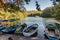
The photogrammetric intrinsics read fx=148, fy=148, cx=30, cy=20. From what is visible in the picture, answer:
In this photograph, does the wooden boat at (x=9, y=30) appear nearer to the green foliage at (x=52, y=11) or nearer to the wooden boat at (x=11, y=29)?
the wooden boat at (x=11, y=29)

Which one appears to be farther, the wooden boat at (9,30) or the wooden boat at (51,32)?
the wooden boat at (9,30)

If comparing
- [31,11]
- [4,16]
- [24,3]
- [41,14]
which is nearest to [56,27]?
[41,14]

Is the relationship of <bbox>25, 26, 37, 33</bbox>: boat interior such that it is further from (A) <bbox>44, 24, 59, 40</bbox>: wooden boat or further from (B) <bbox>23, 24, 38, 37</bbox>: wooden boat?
(A) <bbox>44, 24, 59, 40</bbox>: wooden boat

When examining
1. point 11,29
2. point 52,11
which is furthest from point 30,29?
point 52,11

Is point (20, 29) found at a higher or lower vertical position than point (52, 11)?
lower

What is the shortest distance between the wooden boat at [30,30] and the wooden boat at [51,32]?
Answer: 0.18 metres

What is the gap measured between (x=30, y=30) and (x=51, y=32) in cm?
32

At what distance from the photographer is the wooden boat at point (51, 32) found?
216 cm

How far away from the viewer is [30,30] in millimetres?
2283

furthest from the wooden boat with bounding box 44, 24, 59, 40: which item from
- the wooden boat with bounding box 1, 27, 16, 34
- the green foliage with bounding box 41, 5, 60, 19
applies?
the wooden boat with bounding box 1, 27, 16, 34

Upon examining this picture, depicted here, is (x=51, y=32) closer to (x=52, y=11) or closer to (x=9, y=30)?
(x=52, y=11)

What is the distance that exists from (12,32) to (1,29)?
0.19 meters

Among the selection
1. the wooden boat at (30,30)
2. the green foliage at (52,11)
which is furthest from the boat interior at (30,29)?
the green foliage at (52,11)

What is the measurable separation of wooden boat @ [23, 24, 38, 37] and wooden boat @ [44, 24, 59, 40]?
18 centimetres
